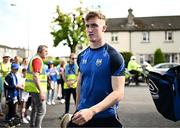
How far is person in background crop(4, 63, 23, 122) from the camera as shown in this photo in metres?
10.00

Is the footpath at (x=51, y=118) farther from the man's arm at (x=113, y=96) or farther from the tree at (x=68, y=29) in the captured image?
the tree at (x=68, y=29)

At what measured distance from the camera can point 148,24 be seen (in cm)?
5859

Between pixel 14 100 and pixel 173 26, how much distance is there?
4923cm

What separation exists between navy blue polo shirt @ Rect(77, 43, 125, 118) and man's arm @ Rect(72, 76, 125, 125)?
0.07 m

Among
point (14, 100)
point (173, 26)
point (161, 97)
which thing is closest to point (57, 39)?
point (173, 26)

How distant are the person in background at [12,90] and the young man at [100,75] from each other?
6.54m

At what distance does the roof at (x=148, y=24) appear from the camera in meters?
57.1

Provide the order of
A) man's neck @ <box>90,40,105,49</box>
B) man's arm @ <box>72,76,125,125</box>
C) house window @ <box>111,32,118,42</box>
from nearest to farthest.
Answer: man's arm @ <box>72,76,125,125</box>
man's neck @ <box>90,40,105,49</box>
house window @ <box>111,32,118,42</box>

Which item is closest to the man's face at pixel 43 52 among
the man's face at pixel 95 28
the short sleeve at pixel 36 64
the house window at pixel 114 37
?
the short sleeve at pixel 36 64

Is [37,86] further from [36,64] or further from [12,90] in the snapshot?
[12,90]

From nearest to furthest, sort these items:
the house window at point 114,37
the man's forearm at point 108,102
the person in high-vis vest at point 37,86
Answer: the man's forearm at point 108,102 → the person in high-vis vest at point 37,86 → the house window at point 114,37

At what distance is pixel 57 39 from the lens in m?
61.8

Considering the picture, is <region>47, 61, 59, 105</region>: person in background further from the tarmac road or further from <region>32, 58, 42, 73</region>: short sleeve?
<region>32, 58, 42, 73</region>: short sleeve

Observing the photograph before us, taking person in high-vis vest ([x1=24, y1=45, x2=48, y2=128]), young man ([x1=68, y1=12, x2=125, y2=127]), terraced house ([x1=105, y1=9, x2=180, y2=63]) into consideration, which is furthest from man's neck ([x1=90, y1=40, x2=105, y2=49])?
terraced house ([x1=105, y1=9, x2=180, y2=63])
